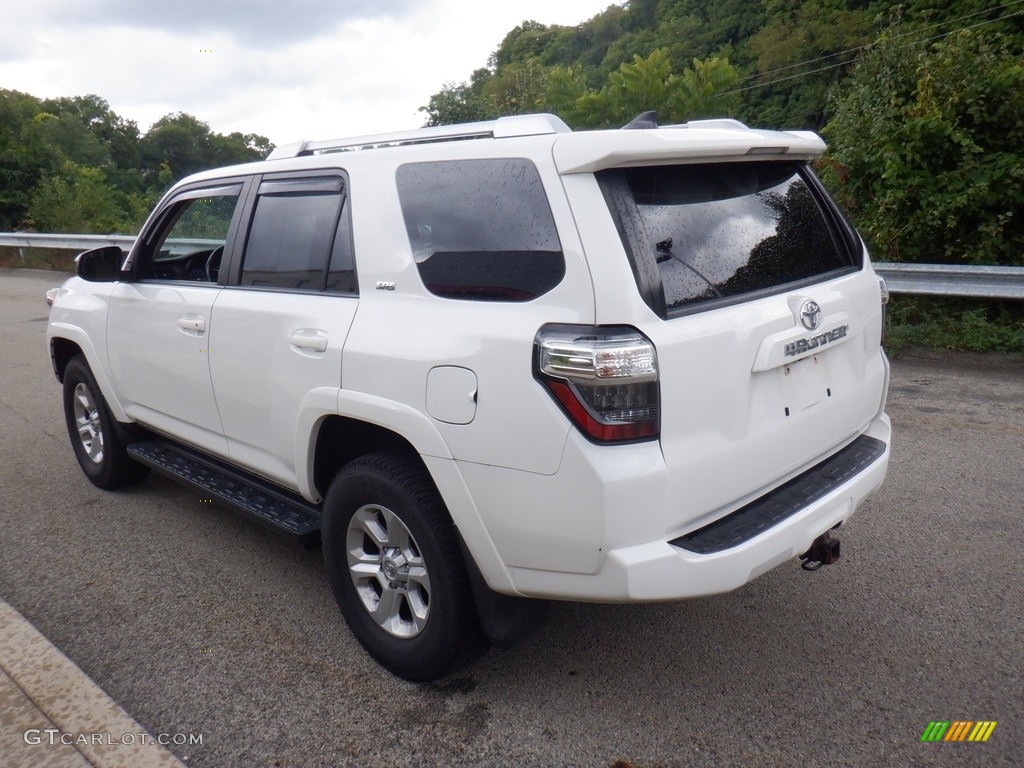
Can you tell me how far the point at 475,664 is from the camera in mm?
3076

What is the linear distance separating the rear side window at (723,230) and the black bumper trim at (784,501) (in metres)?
0.65

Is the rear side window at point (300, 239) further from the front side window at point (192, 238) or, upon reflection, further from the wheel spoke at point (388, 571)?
the wheel spoke at point (388, 571)

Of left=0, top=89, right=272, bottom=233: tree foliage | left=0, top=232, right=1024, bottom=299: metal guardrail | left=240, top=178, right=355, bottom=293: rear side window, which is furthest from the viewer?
left=0, top=89, right=272, bottom=233: tree foliage

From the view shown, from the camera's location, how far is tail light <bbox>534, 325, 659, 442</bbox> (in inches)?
90.8

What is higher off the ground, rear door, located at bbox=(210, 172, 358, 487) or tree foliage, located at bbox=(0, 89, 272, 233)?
tree foliage, located at bbox=(0, 89, 272, 233)

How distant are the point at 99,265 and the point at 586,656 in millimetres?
3127

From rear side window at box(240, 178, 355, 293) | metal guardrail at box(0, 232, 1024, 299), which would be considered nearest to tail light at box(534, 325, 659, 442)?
rear side window at box(240, 178, 355, 293)

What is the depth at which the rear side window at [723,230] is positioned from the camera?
2477 millimetres

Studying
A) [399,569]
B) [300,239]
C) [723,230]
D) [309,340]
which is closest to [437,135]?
[300,239]

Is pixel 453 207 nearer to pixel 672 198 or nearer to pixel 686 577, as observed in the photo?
pixel 672 198

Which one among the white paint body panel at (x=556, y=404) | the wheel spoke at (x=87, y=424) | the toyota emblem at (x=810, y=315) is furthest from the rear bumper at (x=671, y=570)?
the wheel spoke at (x=87, y=424)

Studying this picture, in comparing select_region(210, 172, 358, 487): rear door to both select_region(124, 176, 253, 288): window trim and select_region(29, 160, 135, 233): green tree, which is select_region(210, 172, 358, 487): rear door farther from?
select_region(29, 160, 135, 233): green tree

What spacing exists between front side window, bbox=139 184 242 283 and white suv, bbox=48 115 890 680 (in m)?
0.37

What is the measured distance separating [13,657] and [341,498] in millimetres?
1402
